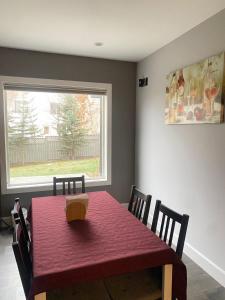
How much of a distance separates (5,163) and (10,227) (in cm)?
91

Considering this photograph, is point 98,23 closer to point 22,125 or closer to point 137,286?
point 22,125

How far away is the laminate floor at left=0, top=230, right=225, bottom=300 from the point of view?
78.3 inches

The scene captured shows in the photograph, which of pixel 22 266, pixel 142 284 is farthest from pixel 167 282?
pixel 22 266

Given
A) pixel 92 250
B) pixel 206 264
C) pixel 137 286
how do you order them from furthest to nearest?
pixel 206 264 < pixel 137 286 < pixel 92 250

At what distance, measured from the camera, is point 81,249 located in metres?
1.42

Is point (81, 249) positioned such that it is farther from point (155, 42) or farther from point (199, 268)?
point (155, 42)

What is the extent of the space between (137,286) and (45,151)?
2.56 metres

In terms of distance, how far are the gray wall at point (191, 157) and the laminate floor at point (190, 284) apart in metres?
0.09

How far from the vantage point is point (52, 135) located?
3611 millimetres

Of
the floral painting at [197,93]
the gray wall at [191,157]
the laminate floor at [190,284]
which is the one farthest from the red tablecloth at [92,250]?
the floral painting at [197,93]

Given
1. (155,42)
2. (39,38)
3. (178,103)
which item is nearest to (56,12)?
(39,38)

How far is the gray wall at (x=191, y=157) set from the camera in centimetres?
221

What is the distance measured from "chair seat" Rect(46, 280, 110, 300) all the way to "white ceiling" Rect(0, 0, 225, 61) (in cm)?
219

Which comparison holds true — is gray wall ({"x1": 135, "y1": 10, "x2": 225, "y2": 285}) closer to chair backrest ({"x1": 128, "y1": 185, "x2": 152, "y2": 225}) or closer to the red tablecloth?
chair backrest ({"x1": 128, "y1": 185, "x2": 152, "y2": 225})
